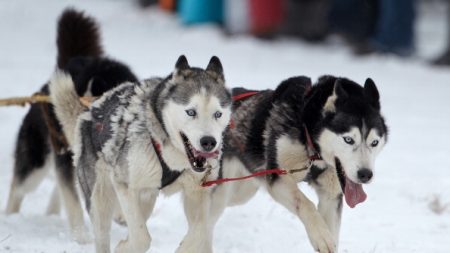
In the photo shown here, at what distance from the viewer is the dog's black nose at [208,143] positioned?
142 inches

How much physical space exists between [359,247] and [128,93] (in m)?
1.88

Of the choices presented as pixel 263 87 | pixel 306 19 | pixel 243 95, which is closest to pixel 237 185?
pixel 243 95

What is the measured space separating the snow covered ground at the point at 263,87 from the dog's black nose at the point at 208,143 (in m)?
1.35

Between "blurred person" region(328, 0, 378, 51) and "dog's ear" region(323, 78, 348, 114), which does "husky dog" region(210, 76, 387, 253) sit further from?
"blurred person" region(328, 0, 378, 51)

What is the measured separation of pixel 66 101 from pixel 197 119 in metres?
1.26

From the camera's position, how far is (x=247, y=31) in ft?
45.5

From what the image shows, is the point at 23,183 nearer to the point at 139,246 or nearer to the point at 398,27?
the point at 139,246

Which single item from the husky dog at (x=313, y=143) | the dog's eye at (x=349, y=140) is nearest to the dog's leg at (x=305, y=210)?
the husky dog at (x=313, y=143)

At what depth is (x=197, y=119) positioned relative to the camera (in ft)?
12.2

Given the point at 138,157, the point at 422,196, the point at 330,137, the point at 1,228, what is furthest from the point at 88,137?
the point at 422,196

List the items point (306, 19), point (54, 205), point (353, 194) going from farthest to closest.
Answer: point (306, 19) < point (54, 205) < point (353, 194)

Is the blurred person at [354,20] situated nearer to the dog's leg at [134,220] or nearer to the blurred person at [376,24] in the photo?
the blurred person at [376,24]

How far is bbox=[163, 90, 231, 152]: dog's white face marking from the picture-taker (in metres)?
3.67

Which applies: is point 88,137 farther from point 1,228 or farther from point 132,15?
point 132,15
